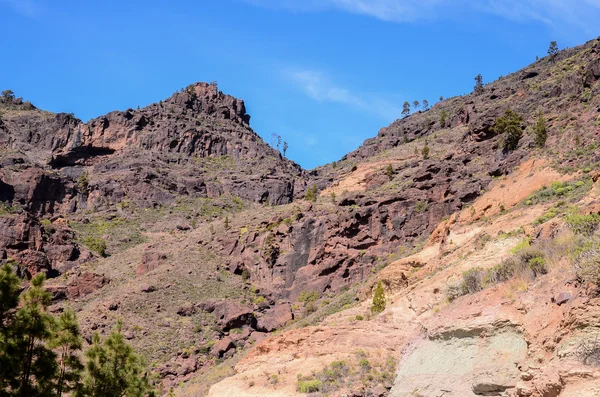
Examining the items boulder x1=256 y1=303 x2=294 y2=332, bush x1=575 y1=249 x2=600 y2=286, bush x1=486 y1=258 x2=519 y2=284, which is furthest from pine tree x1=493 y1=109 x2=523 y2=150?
bush x1=575 y1=249 x2=600 y2=286

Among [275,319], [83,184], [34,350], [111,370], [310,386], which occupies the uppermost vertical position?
[83,184]

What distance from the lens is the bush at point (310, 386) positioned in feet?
67.6

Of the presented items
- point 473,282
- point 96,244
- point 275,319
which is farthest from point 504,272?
point 96,244

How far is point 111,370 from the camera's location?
19891 mm

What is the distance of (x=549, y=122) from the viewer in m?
46.1

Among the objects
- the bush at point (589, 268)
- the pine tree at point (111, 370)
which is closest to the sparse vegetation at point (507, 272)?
the bush at point (589, 268)

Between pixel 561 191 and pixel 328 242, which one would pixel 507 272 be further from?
pixel 328 242

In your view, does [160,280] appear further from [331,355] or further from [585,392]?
[585,392]

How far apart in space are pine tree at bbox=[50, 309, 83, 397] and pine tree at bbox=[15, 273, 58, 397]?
988 millimetres

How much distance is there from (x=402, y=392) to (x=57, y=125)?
123366mm

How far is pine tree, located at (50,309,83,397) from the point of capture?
1686 centimetres

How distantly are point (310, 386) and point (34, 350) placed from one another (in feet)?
31.4

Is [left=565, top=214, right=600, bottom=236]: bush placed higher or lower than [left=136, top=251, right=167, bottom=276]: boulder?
lower

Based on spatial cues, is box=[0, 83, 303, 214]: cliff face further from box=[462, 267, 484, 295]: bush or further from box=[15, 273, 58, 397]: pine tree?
box=[15, 273, 58, 397]: pine tree
